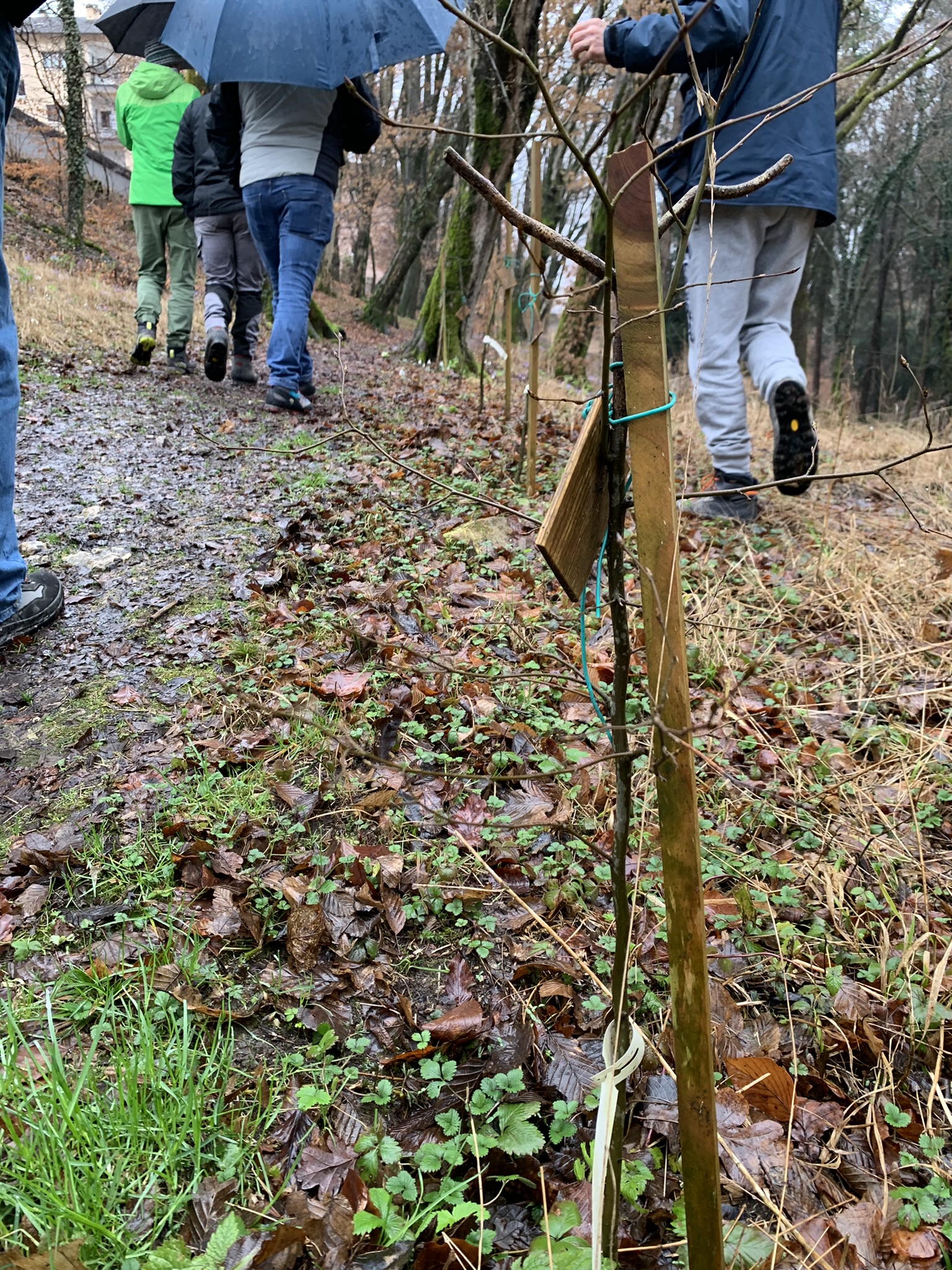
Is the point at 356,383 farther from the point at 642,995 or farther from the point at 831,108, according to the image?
the point at 642,995

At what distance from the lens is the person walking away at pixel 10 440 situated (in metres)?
2.40

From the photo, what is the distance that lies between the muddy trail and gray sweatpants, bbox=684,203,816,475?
77 cm

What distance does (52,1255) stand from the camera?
108 centimetres

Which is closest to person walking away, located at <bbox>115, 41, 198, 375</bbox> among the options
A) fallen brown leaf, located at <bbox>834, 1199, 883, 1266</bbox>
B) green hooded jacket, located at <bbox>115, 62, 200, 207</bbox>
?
green hooded jacket, located at <bbox>115, 62, 200, 207</bbox>

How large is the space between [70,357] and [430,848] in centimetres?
683

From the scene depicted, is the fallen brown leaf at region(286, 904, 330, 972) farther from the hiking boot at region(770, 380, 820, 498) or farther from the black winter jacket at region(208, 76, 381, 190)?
the black winter jacket at region(208, 76, 381, 190)

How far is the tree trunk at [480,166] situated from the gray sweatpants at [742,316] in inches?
155

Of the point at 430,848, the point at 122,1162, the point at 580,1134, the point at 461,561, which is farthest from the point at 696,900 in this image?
the point at 461,561

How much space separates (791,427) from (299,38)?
3.71 metres

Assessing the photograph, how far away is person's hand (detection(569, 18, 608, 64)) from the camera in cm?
332

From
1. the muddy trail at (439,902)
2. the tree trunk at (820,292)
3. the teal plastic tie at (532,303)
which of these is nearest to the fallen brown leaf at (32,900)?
the muddy trail at (439,902)

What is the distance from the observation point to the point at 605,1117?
909mm

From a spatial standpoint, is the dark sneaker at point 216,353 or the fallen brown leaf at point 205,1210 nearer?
the fallen brown leaf at point 205,1210

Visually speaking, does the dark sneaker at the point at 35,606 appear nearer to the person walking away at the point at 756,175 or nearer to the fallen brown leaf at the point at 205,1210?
the fallen brown leaf at the point at 205,1210
